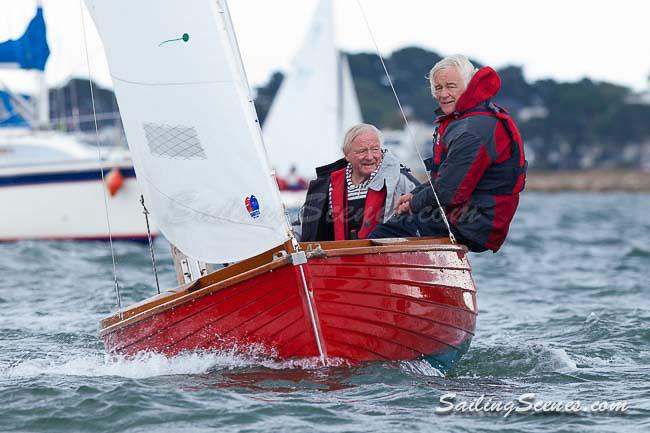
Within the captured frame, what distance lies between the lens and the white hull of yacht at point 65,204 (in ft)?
54.0

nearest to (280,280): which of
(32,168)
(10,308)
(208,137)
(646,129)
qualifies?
(208,137)

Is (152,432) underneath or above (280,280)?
underneath

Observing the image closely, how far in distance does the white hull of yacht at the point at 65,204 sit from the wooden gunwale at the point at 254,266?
34.3 feet

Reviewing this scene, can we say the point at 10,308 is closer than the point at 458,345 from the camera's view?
No

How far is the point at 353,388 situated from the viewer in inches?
214

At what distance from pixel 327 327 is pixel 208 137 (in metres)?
1.13

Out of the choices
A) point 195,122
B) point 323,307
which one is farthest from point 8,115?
point 323,307

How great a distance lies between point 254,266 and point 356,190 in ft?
2.63

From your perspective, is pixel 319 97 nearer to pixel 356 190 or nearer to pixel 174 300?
pixel 356 190

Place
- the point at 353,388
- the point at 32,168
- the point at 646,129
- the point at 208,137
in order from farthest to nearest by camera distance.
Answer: the point at 646,129 → the point at 32,168 → the point at 208,137 → the point at 353,388

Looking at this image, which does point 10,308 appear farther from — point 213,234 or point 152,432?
point 152,432

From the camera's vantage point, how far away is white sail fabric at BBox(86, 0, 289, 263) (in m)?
5.69

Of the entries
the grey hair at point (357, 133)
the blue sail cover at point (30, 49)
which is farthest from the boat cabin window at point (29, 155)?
the grey hair at point (357, 133)

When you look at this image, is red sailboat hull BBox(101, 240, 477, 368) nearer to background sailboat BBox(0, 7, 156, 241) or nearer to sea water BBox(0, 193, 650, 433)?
sea water BBox(0, 193, 650, 433)
